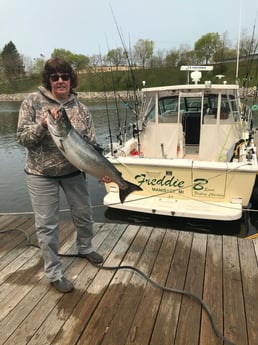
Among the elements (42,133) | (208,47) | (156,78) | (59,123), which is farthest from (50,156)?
(208,47)

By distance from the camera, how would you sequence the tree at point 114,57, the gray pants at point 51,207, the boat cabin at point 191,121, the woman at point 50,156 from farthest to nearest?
the tree at point 114,57, the boat cabin at point 191,121, the gray pants at point 51,207, the woman at point 50,156

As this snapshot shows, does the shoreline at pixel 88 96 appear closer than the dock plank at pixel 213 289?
No

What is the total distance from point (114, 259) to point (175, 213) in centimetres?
255

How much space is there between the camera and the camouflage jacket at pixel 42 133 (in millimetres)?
2480

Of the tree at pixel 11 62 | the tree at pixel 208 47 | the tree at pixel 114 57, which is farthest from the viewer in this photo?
the tree at pixel 11 62

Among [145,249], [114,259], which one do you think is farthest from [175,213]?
[114,259]

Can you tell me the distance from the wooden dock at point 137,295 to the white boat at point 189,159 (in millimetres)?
1908

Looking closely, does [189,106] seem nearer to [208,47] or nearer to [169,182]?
[169,182]

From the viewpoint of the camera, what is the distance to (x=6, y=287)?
2.94m

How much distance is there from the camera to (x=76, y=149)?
97.3 inches

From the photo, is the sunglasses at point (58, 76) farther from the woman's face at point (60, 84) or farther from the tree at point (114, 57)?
the tree at point (114, 57)

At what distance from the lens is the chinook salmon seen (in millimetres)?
2330

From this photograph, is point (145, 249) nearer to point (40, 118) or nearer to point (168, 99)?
point (40, 118)

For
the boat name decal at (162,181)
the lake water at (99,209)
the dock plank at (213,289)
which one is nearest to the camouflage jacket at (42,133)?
the dock plank at (213,289)
